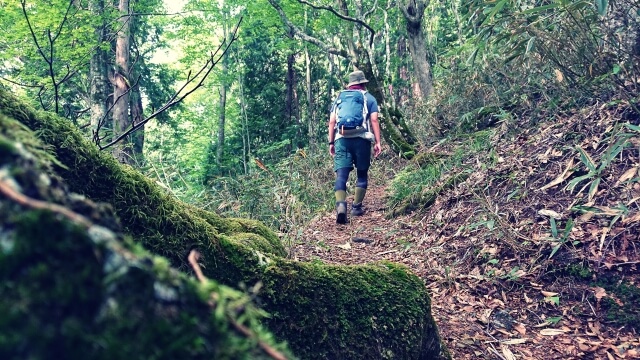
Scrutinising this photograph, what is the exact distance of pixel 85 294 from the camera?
0.61 meters

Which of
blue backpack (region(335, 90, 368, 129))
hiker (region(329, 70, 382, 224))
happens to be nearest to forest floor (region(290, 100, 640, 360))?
hiker (region(329, 70, 382, 224))

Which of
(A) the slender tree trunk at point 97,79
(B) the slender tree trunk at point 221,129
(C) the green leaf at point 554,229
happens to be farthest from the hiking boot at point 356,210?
(B) the slender tree trunk at point 221,129

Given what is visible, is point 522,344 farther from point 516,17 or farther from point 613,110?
point 516,17

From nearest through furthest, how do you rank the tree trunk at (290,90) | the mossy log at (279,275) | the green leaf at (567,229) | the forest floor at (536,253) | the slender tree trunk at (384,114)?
1. the mossy log at (279,275)
2. the forest floor at (536,253)
3. the green leaf at (567,229)
4. the slender tree trunk at (384,114)
5. the tree trunk at (290,90)

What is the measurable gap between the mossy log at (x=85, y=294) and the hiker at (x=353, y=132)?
18.6 ft

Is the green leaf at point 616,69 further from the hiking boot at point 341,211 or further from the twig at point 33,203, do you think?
the twig at point 33,203

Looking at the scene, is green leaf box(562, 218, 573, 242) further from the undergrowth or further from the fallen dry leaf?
the undergrowth

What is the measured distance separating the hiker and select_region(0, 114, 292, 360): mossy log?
18.6ft

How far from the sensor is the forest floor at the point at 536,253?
11.3 feet

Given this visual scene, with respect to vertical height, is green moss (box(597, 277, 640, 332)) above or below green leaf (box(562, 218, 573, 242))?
below

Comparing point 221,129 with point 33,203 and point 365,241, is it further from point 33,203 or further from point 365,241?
point 33,203

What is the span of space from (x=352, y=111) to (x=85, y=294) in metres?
5.81

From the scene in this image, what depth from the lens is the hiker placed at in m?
6.25

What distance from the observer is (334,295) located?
7.61 feet
